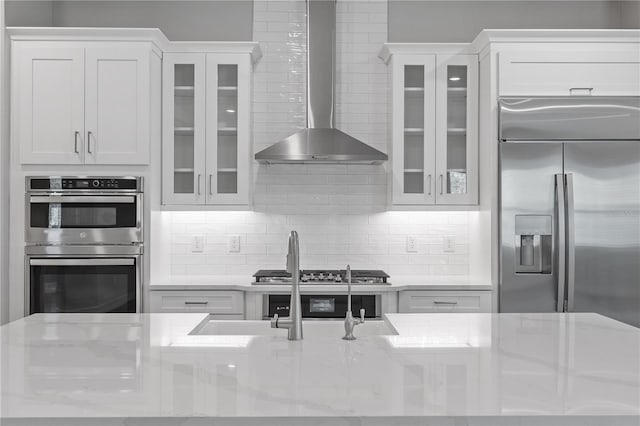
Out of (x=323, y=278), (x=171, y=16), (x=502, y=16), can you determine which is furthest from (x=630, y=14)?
(x=171, y=16)

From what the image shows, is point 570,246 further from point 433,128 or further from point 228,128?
point 228,128

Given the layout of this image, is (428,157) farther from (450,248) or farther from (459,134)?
(450,248)

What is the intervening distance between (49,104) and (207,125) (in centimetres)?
95

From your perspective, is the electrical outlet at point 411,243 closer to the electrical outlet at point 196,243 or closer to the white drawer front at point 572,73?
the white drawer front at point 572,73

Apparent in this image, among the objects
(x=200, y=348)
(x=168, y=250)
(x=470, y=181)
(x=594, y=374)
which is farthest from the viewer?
(x=168, y=250)

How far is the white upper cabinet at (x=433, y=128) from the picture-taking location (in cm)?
384

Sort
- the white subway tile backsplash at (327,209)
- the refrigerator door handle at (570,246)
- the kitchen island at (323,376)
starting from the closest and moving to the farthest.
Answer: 1. the kitchen island at (323,376)
2. the refrigerator door handle at (570,246)
3. the white subway tile backsplash at (327,209)

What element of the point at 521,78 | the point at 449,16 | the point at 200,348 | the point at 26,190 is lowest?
the point at 200,348

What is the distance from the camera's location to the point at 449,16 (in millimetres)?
4277

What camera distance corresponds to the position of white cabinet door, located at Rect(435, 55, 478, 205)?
3832mm

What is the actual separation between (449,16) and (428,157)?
3.84 feet

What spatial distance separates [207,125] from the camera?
3834 mm

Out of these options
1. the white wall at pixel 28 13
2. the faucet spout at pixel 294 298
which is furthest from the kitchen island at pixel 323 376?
the white wall at pixel 28 13

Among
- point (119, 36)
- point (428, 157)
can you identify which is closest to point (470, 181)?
point (428, 157)
